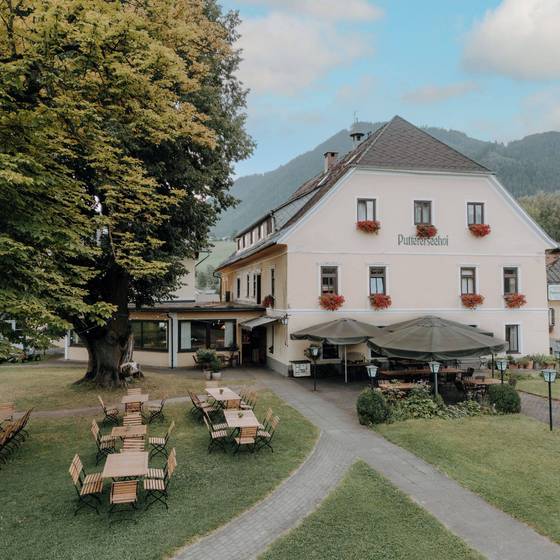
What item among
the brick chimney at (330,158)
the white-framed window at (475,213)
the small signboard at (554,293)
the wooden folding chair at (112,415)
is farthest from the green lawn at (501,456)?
the brick chimney at (330,158)

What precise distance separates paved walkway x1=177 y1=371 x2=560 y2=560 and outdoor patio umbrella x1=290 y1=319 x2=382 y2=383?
6858mm

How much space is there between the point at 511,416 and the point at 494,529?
304 inches

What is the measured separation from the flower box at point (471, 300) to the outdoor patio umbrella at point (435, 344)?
7.71 meters

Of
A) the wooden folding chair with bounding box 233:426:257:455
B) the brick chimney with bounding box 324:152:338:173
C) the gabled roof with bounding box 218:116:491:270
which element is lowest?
the wooden folding chair with bounding box 233:426:257:455

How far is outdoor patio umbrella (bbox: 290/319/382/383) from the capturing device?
19.5 metres

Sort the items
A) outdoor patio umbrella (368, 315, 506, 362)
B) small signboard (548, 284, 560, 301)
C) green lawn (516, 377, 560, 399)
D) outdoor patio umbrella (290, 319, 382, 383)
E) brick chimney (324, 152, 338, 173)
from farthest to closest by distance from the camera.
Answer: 1. small signboard (548, 284, 560, 301)
2. brick chimney (324, 152, 338, 173)
3. outdoor patio umbrella (290, 319, 382, 383)
4. green lawn (516, 377, 560, 399)
5. outdoor patio umbrella (368, 315, 506, 362)

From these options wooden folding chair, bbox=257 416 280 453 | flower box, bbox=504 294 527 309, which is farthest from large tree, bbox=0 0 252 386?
flower box, bbox=504 294 527 309

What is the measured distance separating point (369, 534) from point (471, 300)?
18851mm

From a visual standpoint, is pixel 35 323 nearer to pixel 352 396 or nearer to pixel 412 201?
pixel 352 396

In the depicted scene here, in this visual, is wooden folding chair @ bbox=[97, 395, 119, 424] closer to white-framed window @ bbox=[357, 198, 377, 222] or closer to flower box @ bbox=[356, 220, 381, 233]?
flower box @ bbox=[356, 220, 381, 233]

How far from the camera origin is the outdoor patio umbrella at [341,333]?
19484 mm

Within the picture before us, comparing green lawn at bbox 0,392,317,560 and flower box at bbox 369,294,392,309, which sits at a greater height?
flower box at bbox 369,294,392,309

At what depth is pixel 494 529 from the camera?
7359 millimetres

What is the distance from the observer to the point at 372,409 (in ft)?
43.4
